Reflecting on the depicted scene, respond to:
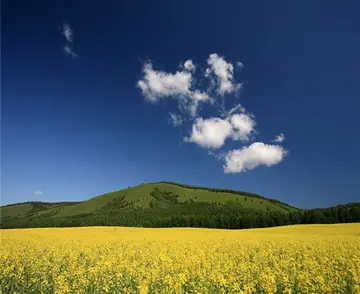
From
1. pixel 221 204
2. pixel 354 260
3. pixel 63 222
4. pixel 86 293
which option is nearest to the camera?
pixel 86 293

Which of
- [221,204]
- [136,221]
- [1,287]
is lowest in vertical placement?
[1,287]

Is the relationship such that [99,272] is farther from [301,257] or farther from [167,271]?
[301,257]

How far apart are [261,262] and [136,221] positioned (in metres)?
117

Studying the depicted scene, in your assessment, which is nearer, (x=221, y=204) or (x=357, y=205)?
(x=357, y=205)

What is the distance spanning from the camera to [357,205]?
91.6 m

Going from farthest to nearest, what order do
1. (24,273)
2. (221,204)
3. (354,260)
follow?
(221,204)
(24,273)
(354,260)

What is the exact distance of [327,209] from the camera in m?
88.6

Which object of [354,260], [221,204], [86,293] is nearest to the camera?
[86,293]

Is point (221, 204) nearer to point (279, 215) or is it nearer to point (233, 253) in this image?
point (279, 215)

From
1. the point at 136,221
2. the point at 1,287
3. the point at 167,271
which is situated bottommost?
the point at 1,287

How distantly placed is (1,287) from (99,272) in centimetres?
440

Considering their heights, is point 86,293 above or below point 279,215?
below

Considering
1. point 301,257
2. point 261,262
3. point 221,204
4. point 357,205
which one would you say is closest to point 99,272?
point 261,262

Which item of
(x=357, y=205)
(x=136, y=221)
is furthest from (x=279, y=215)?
(x=136, y=221)
